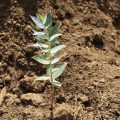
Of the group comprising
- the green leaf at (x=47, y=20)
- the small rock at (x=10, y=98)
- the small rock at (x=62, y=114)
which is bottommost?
the small rock at (x=62, y=114)

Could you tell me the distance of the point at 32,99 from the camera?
2.52 metres

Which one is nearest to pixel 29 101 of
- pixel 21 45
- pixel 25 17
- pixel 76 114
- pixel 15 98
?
pixel 15 98

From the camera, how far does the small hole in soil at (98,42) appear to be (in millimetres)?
2986

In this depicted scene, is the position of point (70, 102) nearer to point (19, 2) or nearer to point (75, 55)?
point (75, 55)

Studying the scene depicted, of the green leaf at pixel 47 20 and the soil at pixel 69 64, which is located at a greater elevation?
the green leaf at pixel 47 20

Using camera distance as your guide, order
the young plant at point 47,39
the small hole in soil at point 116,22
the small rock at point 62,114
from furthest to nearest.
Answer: the small hole in soil at point 116,22, the small rock at point 62,114, the young plant at point 47,39

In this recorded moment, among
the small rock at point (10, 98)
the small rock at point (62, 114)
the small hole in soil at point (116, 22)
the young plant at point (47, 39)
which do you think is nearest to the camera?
the young plant at point (47, 39)

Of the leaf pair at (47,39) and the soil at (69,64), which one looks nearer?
the leaf pair at (47,39)

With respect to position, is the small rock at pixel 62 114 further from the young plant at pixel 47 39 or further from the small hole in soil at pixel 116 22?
the small hole in soil at pixel 116 22

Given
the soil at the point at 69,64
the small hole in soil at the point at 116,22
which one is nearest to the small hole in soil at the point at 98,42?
the soil at the point at 69,64

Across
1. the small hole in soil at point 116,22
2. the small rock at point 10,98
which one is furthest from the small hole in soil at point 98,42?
the small rock at point 10,98

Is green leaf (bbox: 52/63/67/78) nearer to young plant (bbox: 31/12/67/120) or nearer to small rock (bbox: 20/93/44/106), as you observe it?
young plant (bbox: 31/12/67/120)

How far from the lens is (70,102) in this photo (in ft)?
8.40

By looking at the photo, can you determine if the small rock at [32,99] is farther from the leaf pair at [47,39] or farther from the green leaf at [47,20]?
the green leaf at [47,20]
